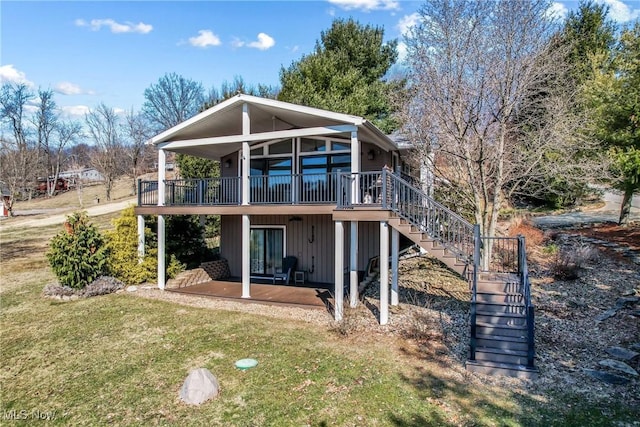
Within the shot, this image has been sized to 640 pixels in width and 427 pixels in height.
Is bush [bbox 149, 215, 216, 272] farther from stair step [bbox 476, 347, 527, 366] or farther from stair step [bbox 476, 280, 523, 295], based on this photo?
stair step [bbox 476, 347, 527, 366]

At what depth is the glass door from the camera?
1359cm

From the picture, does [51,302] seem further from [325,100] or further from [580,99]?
[580,99]

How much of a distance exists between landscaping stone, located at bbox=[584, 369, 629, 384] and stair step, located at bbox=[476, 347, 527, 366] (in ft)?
3.34

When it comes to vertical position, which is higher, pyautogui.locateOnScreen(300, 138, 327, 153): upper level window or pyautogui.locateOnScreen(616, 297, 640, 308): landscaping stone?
pyautogui.locateOnScreen(300, 138, 327, 153): upper level window

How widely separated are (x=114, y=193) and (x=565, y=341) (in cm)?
4818

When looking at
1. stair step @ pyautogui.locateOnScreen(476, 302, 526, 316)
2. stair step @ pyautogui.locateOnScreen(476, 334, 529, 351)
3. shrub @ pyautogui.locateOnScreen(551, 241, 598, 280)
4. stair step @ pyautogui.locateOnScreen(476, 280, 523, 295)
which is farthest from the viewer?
shrub @ pyautogui.locateOnScreen(551, 241, 598, 280)

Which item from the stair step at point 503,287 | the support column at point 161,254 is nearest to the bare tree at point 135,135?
the support column at point 161,254

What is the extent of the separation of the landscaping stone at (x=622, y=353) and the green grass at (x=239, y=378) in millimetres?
1824

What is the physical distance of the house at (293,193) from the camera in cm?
947

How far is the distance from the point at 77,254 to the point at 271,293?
6.24 meters

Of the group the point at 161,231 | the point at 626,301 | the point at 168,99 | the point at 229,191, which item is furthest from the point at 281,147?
the point at 168,99

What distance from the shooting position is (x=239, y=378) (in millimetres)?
6223

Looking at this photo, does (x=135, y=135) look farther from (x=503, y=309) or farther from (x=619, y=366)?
(x=619, y=366)

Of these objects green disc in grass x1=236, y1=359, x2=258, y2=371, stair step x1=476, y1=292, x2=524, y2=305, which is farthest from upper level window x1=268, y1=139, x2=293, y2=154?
stair step x1=476, y1=292, x2=524, y2=305
